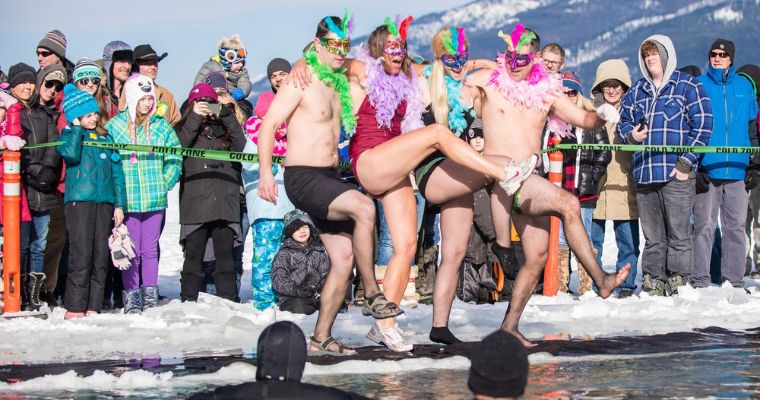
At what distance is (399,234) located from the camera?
7.86 meters

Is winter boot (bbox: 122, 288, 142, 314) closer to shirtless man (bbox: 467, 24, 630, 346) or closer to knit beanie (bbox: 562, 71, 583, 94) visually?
shirtless man (bbox: 467, 24, 630, 346)

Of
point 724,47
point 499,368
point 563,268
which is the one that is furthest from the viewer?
point 724,47

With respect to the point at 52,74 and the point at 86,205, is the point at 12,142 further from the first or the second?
the point at 52,74

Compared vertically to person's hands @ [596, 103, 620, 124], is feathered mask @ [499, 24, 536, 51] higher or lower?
higher

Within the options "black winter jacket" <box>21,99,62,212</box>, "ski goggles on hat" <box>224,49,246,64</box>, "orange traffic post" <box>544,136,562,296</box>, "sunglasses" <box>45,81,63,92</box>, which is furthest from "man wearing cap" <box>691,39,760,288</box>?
"sunglasses" <box>45,81,63,92</box>

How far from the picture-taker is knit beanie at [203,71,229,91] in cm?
1112

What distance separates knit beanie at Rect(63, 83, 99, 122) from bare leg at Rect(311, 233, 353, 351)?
2.84m

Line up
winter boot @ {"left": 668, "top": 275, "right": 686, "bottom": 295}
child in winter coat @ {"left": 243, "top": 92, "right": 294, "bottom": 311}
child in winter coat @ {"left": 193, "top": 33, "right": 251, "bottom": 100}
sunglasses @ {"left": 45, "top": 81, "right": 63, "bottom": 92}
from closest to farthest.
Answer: child in winter coat @ {"left": 243, "top": 92, "right": 294, "bottom": 311}, sunglasses @ {"left": 45, "top": 81, "right": 63, "bottom": 92}, winter boot @ {"left": 668, "top": 275, "right": 686, "bottom": 295}, child in winter coat @ {"left": 193, "top": 33, "right": 251, "bottom": 100}

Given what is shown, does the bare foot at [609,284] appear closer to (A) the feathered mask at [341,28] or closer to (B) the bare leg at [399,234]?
(B) the bare leg at [399,234]

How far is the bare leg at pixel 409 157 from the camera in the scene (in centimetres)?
751

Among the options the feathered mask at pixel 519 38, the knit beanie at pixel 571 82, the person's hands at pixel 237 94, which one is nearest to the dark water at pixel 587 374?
the feathered mask at pixel 519 38

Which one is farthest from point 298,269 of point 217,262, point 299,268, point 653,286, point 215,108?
point 653,286

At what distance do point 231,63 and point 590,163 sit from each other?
12.0 ft

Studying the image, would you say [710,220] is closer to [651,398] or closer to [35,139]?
[651,398]
